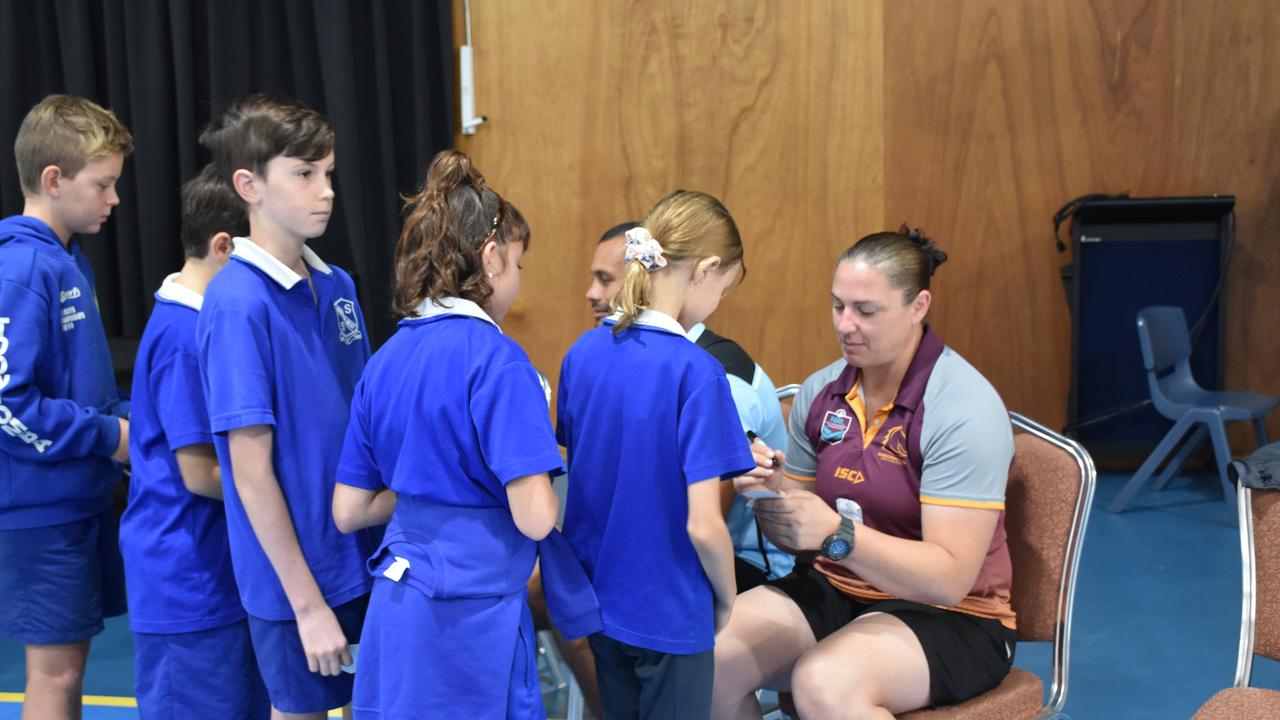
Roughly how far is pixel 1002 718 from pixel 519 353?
1.06 meters

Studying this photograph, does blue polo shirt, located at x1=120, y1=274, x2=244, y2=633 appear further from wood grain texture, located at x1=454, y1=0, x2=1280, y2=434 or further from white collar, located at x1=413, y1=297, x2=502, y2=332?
wood grain texture, located at x1=454, y1=0, x2=1280, y2=434

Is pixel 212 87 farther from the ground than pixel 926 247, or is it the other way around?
pixel 212 87

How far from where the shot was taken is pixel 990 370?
Result: 5359mm

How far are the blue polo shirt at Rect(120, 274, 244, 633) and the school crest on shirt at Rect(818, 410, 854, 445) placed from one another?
3.76 feet

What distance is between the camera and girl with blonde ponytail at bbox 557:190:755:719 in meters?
1.65

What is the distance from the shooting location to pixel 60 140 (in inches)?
87.0

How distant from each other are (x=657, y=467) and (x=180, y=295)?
92cm

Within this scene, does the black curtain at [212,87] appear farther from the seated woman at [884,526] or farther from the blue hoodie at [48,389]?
the seated woman at [884,526]

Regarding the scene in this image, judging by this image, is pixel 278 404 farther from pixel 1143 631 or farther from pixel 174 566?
pixel 1143 631

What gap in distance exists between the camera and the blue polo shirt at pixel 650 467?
5.41ft

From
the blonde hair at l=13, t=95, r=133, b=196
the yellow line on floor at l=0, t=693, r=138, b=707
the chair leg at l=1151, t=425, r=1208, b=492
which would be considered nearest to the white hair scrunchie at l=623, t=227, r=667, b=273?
the blonde hair at l=13, t=95, r=133, b=196

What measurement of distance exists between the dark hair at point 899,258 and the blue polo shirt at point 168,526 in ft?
4.03

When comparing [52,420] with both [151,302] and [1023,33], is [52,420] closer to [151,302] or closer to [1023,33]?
[151,302]

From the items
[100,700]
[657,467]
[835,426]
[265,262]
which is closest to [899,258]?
[835,426]
